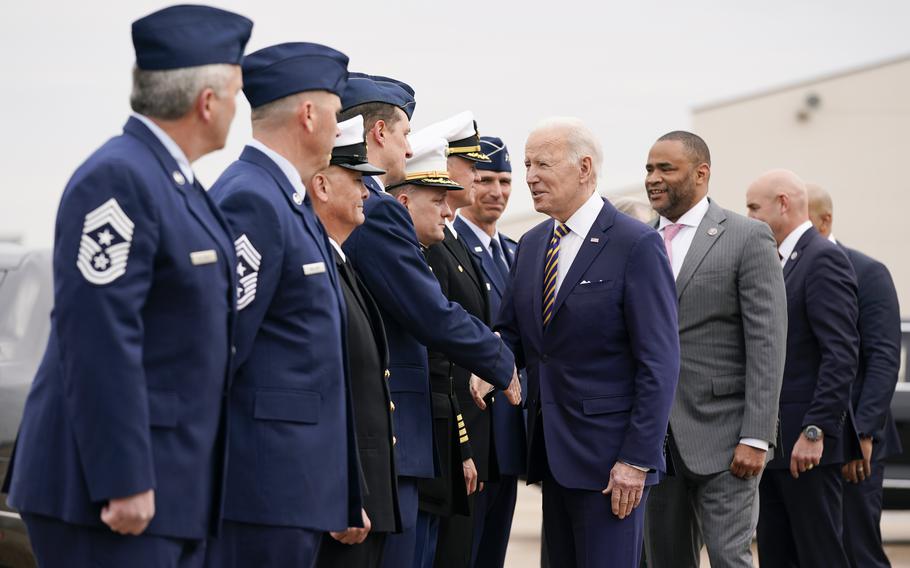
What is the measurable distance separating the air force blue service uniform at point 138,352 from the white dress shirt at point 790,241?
4.28 metres

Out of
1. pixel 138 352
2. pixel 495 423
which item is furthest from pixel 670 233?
pixel 138 352

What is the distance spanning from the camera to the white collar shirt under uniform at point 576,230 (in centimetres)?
522

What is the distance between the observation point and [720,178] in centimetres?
2888

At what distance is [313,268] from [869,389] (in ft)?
14.7

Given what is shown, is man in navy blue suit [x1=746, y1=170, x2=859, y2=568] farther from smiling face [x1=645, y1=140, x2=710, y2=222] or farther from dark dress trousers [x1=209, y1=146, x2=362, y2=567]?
dark dress trousers [x1=209, y1=146, x2=362, y2=567]

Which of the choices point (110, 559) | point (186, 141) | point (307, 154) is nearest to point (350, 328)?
point (307, 154)

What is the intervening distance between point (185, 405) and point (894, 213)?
25.6m

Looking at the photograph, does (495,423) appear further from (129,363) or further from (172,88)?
(129,363)

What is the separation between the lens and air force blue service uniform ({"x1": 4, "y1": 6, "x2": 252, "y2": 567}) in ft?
9.36

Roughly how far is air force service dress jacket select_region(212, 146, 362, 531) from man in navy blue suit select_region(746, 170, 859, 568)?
11.2ft

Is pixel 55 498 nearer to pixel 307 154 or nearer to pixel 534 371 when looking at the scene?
pixel 307 154

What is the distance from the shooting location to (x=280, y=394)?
3.52m

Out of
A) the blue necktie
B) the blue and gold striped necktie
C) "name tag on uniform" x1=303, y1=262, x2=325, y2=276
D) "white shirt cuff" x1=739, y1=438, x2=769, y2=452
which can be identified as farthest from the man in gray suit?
"name tag on uniform" x1=303, y1=262, x2=325, y2=276

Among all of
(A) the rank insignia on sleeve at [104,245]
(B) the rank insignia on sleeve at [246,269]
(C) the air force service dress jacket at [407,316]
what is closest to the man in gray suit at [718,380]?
(C) the air force service dress jacket at [407,316]
